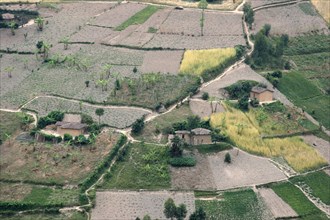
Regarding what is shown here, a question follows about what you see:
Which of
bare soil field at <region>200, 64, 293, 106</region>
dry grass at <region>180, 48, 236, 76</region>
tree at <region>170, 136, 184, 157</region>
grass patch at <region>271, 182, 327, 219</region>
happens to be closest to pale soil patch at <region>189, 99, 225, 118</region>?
bare soil field at <region>200, 64, 293, 106</region>

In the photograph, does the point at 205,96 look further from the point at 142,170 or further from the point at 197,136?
the point at 142,170

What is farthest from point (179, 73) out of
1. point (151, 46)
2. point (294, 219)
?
point (294, 219)

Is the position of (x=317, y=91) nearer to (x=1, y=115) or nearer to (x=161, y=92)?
(x=161, y=92)

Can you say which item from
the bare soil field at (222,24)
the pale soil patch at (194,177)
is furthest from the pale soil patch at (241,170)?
the bare soil field at (222,24)

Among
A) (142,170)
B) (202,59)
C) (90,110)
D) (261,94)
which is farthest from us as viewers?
(202,59)

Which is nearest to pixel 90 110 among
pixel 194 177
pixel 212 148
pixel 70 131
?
pixel 70 131
